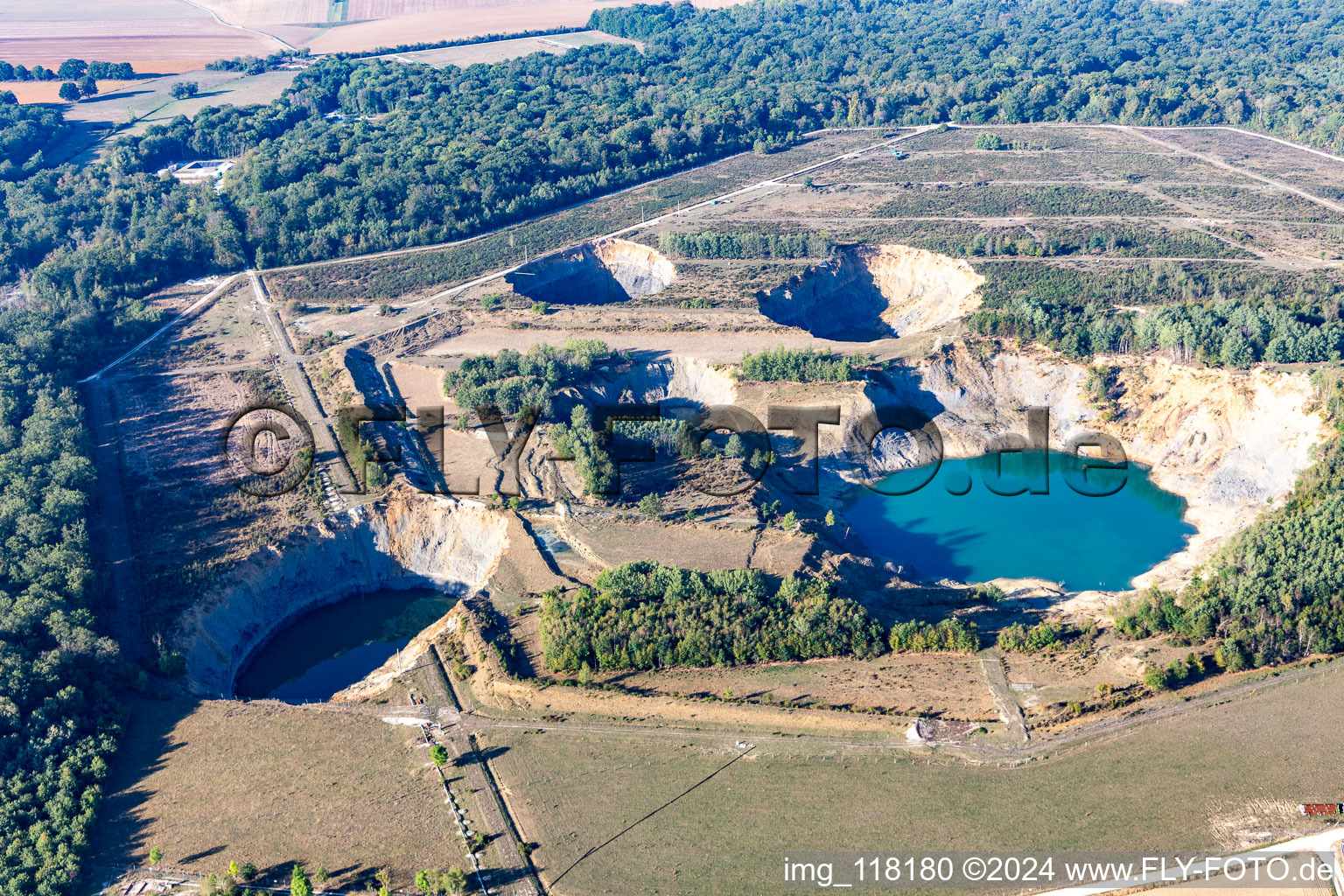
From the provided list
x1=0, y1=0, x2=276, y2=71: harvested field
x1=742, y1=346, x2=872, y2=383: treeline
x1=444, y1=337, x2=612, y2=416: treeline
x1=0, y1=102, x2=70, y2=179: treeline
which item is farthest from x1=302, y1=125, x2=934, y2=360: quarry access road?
x1=0, y1=0, x2=276, y2=71: harvested field

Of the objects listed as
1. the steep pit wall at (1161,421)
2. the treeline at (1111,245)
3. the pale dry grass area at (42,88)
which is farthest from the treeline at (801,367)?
the pale dry grass area at (42,88)

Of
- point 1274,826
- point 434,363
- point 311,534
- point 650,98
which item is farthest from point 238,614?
point 650,98

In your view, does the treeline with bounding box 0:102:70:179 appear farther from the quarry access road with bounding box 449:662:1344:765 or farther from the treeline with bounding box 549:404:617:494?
the quarry access road with bounding box 449:662:1344:765

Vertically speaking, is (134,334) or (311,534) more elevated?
(134,334)

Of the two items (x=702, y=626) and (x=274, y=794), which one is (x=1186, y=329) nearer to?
(x=702, y=626)

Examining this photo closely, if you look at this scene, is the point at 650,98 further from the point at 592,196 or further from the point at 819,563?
the point at 819,563

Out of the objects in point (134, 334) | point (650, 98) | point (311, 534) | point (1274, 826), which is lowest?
point (1274, 826)

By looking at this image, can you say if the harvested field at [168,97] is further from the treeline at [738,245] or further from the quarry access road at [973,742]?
the quarry access road at [973,742]
